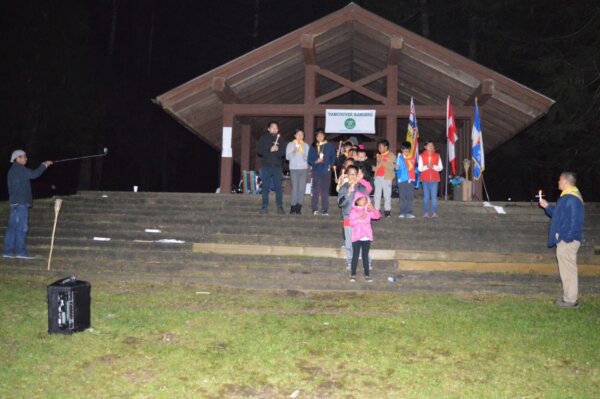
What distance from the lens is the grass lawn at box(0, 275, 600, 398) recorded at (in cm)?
462

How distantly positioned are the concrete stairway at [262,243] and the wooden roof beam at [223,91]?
3.68 metres

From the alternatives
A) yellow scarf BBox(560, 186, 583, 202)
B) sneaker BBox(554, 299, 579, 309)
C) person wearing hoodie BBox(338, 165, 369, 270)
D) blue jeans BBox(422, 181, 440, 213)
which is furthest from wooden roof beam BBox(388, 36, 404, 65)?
sneaker BBox(554, 299, 579, 309)

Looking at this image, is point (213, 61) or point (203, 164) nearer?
point (213, 61)

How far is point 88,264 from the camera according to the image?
360 inches

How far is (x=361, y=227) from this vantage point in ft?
26.5

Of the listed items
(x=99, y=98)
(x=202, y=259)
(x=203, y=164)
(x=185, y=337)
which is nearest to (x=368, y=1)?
(x=99, y=98)

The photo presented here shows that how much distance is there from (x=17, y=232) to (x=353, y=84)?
10189 mm

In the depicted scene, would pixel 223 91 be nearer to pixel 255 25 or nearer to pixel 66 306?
pixel 66 306

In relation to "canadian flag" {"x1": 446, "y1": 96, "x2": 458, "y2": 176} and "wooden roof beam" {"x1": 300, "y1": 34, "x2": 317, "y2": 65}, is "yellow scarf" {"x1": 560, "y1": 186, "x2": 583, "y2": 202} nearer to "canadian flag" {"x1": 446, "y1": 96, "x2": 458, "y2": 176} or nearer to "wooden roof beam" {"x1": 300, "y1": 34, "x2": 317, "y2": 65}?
"canadian flag" {"x1": 446, "y1": 96, "x2": 458, "y2": 176}

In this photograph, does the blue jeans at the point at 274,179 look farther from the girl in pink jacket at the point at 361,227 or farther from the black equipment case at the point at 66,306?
the black equipment case at the point at 66,306

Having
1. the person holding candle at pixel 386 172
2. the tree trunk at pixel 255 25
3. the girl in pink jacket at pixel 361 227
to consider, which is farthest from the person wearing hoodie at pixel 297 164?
the tree trunk at pixel 255 25

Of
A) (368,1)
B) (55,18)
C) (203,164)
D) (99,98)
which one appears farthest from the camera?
(203,164)

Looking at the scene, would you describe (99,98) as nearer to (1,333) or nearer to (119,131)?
(119,131)

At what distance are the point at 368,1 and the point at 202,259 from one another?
25.3 m
